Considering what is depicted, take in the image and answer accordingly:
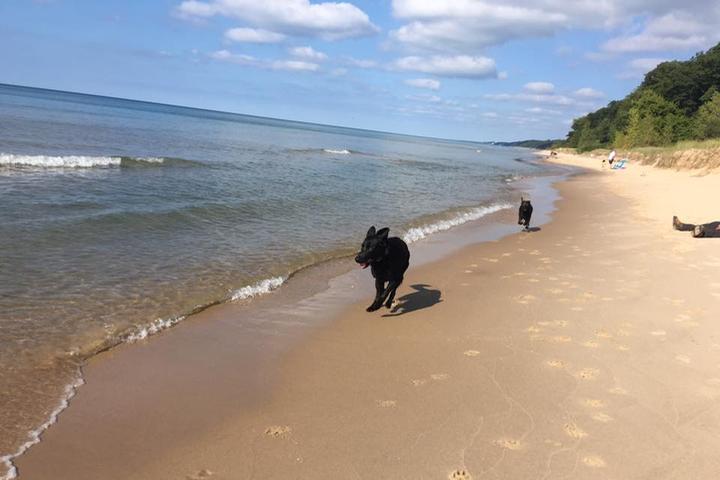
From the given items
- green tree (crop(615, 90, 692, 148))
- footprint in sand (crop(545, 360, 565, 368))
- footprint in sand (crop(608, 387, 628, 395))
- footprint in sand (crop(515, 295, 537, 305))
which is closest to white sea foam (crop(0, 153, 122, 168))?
footprint in sand (crop(515, 295, 537, 305))

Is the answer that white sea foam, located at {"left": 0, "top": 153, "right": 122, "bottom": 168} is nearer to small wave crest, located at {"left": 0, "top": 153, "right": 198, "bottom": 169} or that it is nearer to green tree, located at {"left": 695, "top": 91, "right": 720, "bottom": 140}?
small wave crest, located at {"left": 0, "top": 153, "right": 198, "bottom": 169}

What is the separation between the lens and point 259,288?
7.56 metres

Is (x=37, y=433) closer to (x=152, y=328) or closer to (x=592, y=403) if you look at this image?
(x=152, y=328)

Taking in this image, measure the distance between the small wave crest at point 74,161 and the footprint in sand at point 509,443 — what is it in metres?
17.9

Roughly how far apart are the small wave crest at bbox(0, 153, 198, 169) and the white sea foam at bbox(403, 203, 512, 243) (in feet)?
43.7

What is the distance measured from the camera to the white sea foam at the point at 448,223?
12.4 metres

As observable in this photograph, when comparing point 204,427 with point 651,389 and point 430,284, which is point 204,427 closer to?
point 651,389

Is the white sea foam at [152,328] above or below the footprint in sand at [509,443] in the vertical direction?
below

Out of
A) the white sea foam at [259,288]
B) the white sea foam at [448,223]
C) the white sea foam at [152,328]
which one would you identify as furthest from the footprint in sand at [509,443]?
the white sea foam at [448,223]

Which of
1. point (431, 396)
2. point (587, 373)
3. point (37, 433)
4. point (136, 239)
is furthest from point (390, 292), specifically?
point (136, 239)

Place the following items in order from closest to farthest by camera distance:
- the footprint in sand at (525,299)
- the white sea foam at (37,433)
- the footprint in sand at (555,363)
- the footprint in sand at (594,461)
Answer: the white sea foam at (37,433) → the footprint in sand at (594,461) → the footprint in sand at (555,363) → the footprint in sand at (525,299)

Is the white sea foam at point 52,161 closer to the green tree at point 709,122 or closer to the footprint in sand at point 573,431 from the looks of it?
the footprint in sand at point 573,431

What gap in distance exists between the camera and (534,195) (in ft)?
77.5

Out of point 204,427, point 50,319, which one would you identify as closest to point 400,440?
point 204,427
